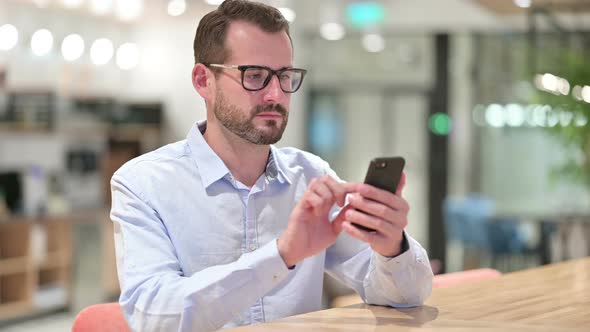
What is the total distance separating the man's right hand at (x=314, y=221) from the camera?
1.72 meters

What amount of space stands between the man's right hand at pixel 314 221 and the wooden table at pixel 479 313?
0.46 ft

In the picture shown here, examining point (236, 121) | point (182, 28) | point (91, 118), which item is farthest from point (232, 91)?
point (182, 28)

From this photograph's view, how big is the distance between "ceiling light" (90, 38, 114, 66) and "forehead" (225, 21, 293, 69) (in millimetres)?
8381

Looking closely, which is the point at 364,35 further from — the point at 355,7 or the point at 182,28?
the point at 182,28

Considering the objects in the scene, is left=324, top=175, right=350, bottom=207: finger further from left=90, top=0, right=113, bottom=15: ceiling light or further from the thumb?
left=90, top=0, right=113, bottom=15: ceiling light

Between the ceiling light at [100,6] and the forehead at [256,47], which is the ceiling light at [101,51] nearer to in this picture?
the ceiling light at [100,6]

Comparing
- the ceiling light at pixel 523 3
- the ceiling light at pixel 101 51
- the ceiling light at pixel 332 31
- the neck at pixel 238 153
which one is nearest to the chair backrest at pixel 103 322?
the neck at pixel 238 153

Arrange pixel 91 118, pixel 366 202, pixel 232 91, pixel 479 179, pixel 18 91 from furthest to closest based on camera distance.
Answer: pixel 479 179
pixel 91 118
pixel 18 91
pixel 232 91
pixel 366 202

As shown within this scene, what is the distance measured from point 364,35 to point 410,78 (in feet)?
2.65

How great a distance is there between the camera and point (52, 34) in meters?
9.42

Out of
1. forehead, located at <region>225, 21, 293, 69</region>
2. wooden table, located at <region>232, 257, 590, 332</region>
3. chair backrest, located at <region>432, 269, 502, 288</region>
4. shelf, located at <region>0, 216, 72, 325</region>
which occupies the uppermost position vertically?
forehead, located at <region>225, 21, 293, 69</region>

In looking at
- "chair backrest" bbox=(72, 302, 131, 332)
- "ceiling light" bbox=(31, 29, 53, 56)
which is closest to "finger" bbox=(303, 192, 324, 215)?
"chair backrest" bbox=(72, 302, 131, 332)

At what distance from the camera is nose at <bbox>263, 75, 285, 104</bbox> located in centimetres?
204

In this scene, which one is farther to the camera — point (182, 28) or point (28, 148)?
point (182, 28)
